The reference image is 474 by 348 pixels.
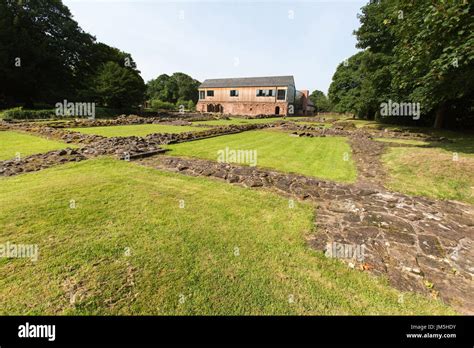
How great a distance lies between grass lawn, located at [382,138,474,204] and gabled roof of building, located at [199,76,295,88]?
4312 cm

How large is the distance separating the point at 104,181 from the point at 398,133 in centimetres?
2366

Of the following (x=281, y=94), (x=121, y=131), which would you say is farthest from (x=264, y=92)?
(x=121, y=131)

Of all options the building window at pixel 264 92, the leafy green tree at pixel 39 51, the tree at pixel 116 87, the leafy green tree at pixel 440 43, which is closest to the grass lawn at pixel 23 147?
the leafy green tree at pixel 440 43

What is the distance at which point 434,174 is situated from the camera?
28.3 feet

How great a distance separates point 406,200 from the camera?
6.40 m

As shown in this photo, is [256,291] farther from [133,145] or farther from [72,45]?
[72,45]

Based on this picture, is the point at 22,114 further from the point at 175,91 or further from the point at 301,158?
the point at 175,91

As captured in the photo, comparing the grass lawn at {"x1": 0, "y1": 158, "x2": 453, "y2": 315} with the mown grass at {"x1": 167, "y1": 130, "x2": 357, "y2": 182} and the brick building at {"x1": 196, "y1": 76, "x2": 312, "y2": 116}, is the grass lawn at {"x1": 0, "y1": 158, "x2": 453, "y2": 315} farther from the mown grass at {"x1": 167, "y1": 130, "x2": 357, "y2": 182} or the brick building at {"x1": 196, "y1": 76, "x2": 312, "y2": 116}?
the brick building at {"x1": 196, "y1": 76, "x2": 312, "y2": 116}

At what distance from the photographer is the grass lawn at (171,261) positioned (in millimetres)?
2971

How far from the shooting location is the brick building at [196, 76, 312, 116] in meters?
50.7

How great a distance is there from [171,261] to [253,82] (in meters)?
55.8

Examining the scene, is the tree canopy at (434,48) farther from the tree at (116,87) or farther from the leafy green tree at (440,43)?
the tree at (116,87)

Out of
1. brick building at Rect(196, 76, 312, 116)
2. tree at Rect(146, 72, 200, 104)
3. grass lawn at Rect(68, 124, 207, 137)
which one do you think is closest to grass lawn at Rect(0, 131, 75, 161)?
grass lawn at Rect(68, 124, 207, 137)
